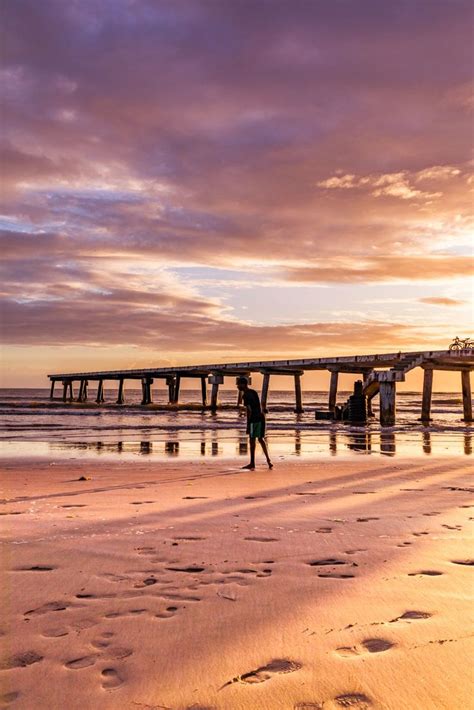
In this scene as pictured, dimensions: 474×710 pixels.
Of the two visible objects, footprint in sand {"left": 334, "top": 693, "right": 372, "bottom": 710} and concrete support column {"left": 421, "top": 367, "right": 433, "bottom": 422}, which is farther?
concrete support column {"left": 421, "top": 367, "right": 433, "bottom": 422}

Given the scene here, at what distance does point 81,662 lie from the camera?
3002mm

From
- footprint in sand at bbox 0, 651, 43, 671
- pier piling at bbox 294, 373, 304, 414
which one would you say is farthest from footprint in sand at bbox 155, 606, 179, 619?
pier piling at bbox 294, 373, 304, 414

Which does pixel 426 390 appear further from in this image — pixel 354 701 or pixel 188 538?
pixel 354 701

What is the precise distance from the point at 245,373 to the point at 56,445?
107 ft

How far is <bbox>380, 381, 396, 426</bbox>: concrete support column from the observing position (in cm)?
2602

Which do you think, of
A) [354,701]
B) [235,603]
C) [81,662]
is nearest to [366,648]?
[354,701]

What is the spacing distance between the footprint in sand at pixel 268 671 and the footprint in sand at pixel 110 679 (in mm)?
486

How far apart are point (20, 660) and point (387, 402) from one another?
79.5 feet

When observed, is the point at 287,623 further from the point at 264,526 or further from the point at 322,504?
the point at 322,504

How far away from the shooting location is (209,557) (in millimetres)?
4891

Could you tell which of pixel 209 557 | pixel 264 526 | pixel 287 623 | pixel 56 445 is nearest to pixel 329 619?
pixel 287 623

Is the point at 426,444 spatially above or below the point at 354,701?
below

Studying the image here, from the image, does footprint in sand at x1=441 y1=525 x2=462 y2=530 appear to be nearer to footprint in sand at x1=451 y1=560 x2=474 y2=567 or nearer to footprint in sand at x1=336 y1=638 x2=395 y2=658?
footprint in sand at x1=451 y1=560 x2=474 y2=567

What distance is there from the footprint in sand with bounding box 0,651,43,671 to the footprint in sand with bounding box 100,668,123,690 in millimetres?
384
